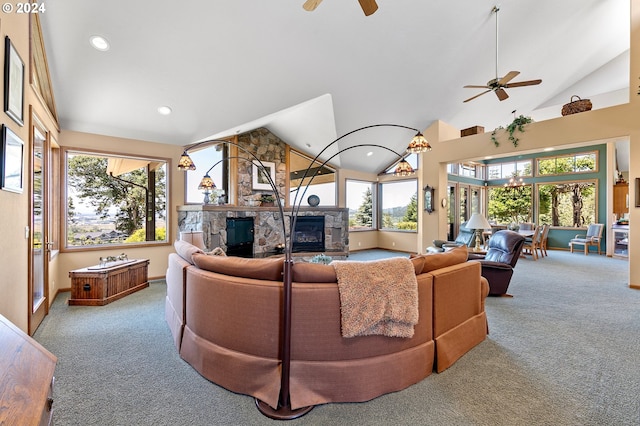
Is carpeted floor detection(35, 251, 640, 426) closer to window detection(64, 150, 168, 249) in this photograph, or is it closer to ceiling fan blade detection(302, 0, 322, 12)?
window detection(64, 150, 168, 249)

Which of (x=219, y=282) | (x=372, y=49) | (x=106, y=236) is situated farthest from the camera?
(x=106, y=236)

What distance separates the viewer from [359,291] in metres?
1.91

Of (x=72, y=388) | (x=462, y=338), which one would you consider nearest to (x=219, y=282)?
(x=72, y=388)

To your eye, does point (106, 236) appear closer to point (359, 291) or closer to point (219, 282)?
point (219, 282)

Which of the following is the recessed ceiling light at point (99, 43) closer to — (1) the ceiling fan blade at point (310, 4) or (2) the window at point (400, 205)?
(1) the ceiling fan blade at point (310, 4)

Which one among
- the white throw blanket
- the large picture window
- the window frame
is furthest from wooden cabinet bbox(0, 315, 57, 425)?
the large picture window

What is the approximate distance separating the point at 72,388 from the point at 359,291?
2121mm

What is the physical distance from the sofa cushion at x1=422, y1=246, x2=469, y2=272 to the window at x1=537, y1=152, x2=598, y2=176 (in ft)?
29.2

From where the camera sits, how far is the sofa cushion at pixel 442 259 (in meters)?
2.34

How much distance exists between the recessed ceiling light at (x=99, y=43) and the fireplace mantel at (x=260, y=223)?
2.60m

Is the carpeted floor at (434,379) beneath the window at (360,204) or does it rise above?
beneath

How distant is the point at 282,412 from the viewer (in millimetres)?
1785

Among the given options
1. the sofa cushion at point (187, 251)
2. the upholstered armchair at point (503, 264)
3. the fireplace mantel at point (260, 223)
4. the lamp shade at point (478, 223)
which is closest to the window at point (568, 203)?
the lamp shade at point (478, 223)

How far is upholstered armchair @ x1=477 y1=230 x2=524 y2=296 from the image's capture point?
4012 millimetres
